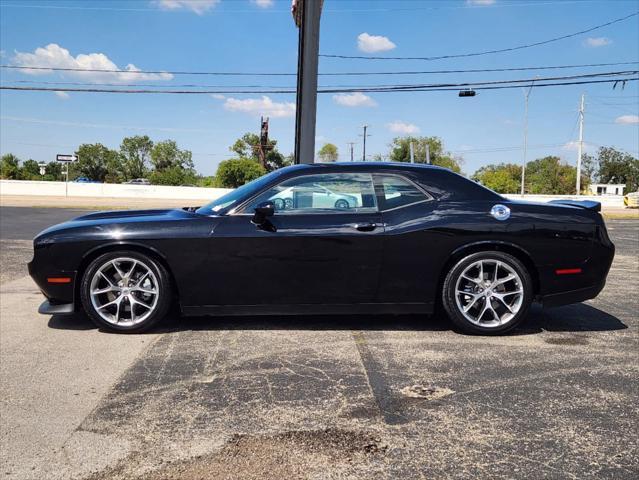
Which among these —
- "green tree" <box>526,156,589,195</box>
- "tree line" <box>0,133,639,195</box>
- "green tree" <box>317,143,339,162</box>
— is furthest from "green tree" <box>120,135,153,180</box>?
"green tree" <box>526,156,589,195</box>

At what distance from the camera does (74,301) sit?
443 centimetres

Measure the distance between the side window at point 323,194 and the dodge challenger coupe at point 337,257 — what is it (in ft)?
0.04

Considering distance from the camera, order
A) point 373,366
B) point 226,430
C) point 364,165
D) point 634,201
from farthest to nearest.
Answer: point 634,201 → point 364,165 → point 373,366 → point 226,430

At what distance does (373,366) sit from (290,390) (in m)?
0.71

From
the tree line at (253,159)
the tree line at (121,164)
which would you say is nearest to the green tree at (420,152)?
the tree line at (253,159)

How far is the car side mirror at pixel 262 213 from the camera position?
4.21 m

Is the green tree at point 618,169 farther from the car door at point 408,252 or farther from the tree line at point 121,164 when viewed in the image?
the car door at point 408,252

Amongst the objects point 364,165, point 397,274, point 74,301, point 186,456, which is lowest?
point 186,456

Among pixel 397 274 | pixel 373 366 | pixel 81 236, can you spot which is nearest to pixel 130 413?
pixel 373 366

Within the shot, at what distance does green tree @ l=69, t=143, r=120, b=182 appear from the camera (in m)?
97.8

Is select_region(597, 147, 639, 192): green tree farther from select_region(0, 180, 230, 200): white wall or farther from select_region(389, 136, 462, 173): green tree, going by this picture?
select_region(0, 180, 230, 200): white wall

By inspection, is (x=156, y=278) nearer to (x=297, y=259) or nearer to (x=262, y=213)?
(x=262, y=213)

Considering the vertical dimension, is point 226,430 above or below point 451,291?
below

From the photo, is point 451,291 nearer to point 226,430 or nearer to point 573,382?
point 573,382
